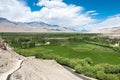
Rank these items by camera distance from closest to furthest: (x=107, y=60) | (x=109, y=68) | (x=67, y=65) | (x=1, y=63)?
(x=1, y=63) → (x=109, y=68) → (x=67, y=65) → (x=107, y=60)

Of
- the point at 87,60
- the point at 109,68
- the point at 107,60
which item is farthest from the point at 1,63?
the point at 107,60

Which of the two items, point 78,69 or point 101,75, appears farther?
point 78,69

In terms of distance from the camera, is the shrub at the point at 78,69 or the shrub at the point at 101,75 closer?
the shrub at the point at 101,75

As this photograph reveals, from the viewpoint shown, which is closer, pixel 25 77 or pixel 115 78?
pixel 25 77

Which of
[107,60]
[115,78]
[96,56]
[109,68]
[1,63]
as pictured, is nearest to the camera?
[1,63]

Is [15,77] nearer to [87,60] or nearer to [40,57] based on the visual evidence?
[87,60]

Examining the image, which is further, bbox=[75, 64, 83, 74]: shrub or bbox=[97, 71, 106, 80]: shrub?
bbox=[75, 64, 83, 74]: shrub

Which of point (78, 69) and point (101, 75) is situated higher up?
point (101, 75)

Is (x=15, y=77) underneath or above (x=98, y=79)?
above

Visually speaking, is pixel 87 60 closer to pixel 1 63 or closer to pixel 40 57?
pixel 40 57

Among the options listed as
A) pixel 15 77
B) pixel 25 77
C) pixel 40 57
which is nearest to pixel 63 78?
pixel 25 77
